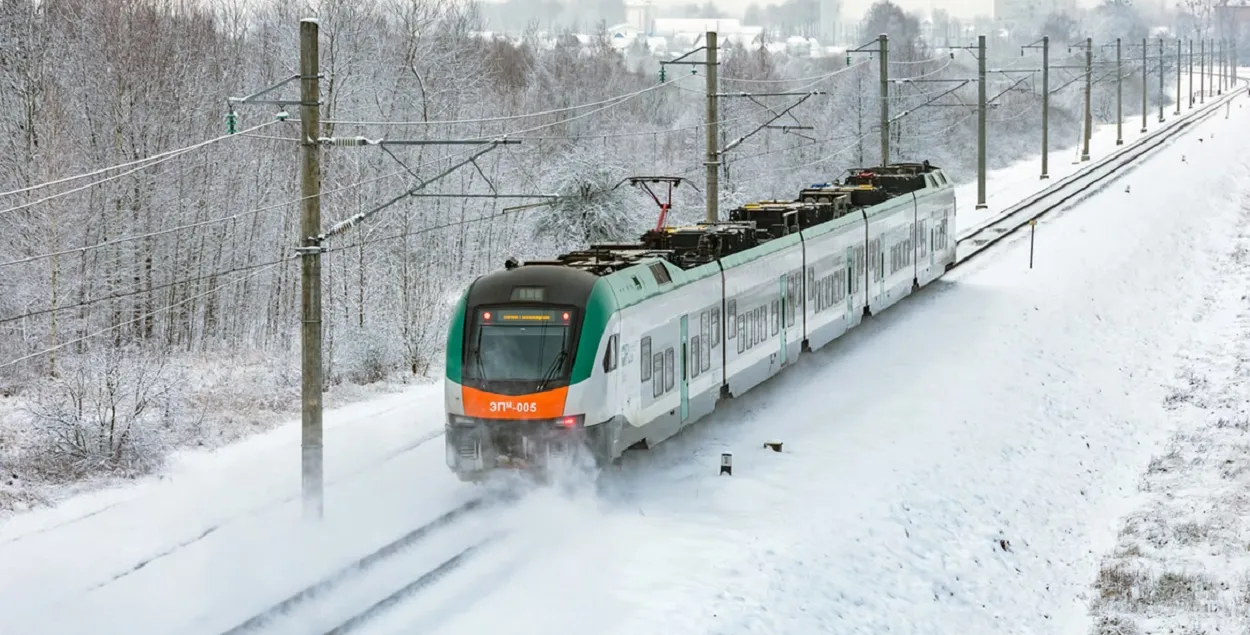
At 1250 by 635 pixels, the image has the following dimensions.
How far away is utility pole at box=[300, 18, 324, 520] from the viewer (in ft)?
61.5

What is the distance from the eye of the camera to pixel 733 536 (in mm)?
18219

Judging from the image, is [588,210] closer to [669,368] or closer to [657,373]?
[669,368]

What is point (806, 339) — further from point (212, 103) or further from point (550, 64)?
point (550, 64)

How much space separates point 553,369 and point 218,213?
2599 cm

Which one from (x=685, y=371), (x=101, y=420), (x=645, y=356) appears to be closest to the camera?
(x=645, y=356)

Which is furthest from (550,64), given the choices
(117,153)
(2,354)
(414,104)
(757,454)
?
(757,454)

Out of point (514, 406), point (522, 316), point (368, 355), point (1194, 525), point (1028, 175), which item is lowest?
point (1194, 525)

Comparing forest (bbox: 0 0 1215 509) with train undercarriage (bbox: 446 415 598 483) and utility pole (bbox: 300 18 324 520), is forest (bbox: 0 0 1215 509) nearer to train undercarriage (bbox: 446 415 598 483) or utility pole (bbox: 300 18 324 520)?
utility pole (bbox: 300 18 324 520)

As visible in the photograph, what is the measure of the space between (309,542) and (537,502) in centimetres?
295

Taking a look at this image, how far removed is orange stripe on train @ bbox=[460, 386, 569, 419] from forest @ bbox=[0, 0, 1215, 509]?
11.3 feet

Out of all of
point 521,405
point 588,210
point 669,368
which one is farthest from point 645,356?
point 588,210

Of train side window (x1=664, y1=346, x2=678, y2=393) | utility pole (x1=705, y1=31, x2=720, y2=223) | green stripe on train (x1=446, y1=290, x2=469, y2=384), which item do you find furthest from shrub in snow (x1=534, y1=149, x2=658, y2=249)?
green stripe on train (x1=446, y1=290, x2=469, y2=384)

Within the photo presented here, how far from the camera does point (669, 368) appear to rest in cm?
2130

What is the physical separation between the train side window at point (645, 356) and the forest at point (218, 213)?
9.14 ft
